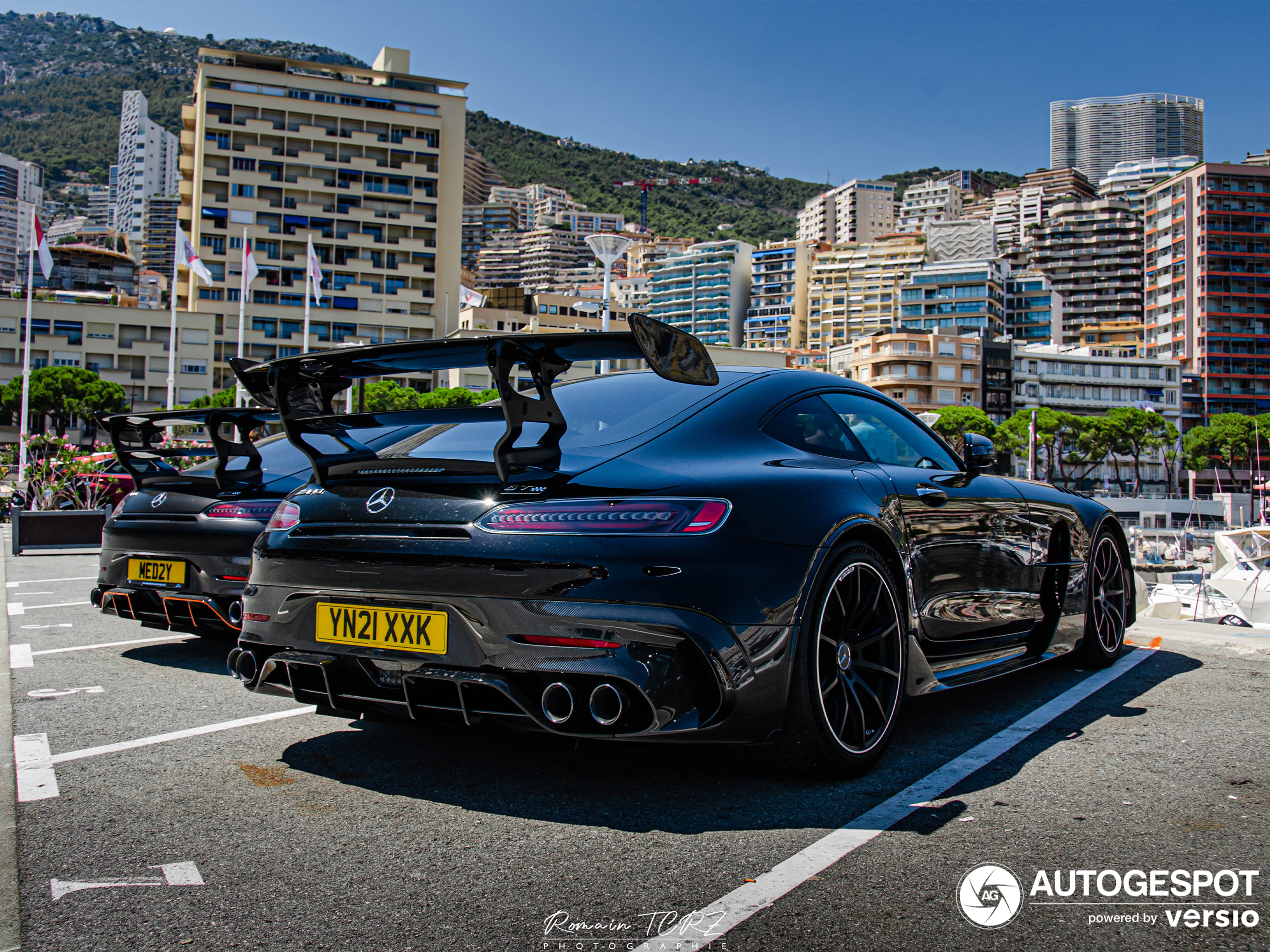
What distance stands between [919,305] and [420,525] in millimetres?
135685

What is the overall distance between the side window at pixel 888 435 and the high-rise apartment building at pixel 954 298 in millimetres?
125226

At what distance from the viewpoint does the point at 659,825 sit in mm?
2594

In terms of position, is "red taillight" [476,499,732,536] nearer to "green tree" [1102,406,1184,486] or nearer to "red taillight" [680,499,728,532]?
"red taillight" [680,499,728,532]

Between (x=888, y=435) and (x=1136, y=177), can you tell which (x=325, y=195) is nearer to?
(x=888, y=435)

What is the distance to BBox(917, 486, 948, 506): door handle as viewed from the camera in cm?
355

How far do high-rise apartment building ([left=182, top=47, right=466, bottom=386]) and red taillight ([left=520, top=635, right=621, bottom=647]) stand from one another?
265 ft

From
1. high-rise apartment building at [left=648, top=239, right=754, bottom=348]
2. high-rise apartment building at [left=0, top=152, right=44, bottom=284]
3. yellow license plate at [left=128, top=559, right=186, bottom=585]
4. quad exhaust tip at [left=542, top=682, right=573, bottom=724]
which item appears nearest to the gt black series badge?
quad exhaust tip at [left=542, top=682, right=573, bottom=724]

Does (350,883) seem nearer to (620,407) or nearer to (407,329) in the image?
(620,407)

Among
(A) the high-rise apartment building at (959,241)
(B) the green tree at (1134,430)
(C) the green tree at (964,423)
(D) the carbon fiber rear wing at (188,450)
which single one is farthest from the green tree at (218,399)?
(A) the high-rise apartment building at (959,241)

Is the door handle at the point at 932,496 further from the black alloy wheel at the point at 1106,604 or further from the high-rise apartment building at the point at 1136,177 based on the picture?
the high-rise apartment building at the point at 1136,177

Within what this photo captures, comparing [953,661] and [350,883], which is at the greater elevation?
[953,661]

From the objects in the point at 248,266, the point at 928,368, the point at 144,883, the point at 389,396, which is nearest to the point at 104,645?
the point at 144,883

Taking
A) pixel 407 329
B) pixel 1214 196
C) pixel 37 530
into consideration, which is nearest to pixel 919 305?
pixel 1214 196

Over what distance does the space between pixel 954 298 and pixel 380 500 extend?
133986 millimetres
